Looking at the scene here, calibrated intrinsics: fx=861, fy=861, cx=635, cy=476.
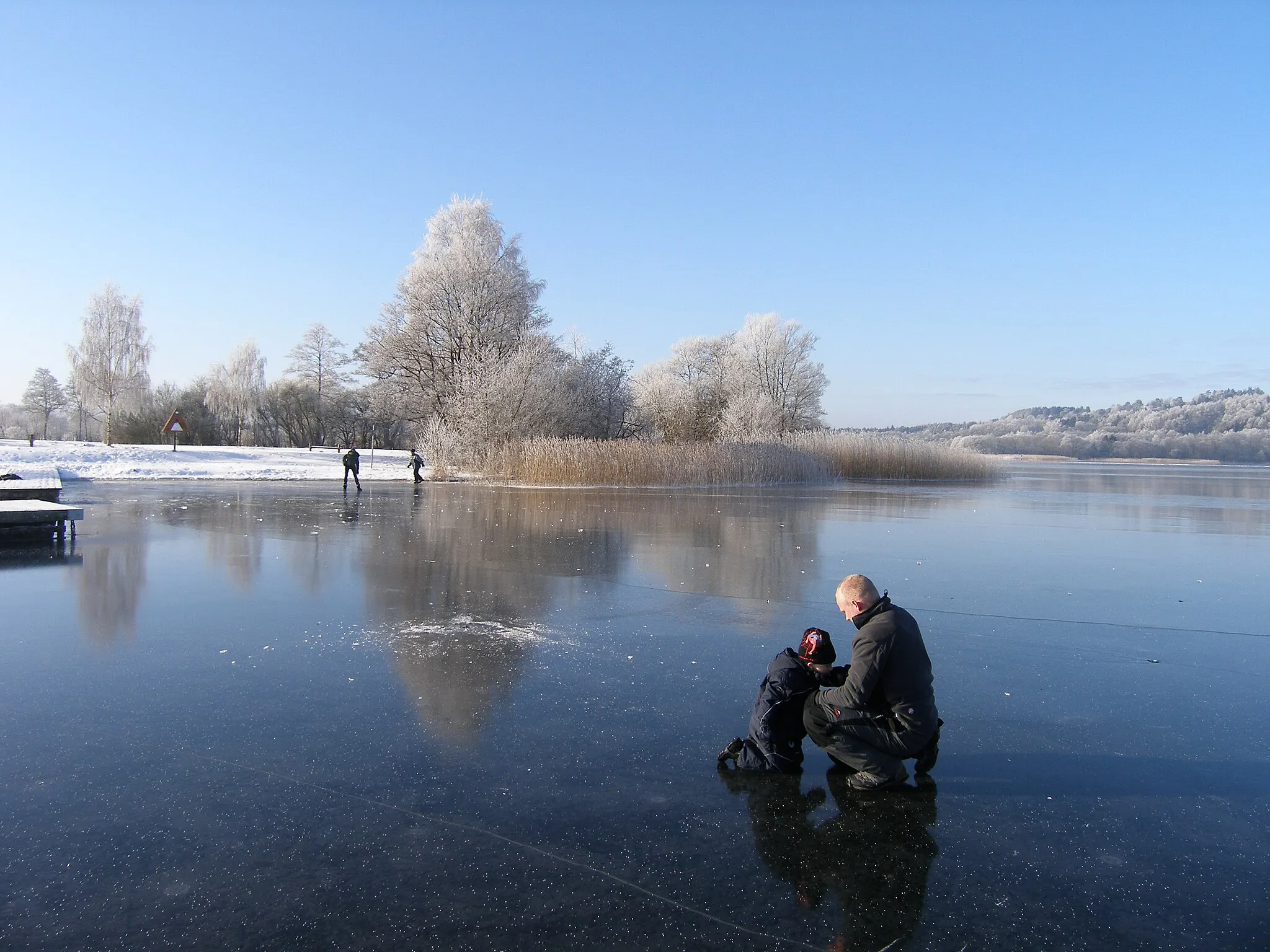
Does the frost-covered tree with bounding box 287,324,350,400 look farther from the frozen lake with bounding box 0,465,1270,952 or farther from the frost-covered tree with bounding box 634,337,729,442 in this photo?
the frozen lake with bounding box 0,465,1270,952

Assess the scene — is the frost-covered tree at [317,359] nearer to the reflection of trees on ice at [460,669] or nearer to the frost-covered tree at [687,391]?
the frost-covered tree at [687,391]

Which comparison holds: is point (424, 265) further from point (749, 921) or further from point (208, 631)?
point (749, 921)

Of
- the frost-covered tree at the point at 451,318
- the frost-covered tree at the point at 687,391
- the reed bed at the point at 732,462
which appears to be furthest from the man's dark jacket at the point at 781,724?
the frost-covered tree at the point at 687,391

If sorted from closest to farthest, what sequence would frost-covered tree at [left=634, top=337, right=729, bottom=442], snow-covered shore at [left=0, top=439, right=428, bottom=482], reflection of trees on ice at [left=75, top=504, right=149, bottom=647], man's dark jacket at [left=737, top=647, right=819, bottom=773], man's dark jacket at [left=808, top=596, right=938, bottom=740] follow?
man's dark jacket at [left=808, top=596, right=938, bottom=740] < man's dark jacket at [left=737, top=647, right=819, bottom=773] < reflection of trees on ice at [left=75, top=504, right=149, bottom=647] < snow-covered shore at [left=0, top=439, right=428, bottom=482] < frost-covered tree at [left=634, top=337, right=729, bottom=442]

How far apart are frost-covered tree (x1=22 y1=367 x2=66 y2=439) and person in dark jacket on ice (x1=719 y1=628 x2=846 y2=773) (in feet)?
278

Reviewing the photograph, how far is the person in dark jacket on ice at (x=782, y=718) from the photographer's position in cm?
446

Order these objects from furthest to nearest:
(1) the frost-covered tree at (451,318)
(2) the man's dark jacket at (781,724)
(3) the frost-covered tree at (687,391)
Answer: (3) the frost-covered tree at (687,391) → (1) the frost-covered tree at (451,318) → (2) the man's dark jacket at (781,724)

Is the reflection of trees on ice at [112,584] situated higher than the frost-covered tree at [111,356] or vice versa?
the frost-covered tree at [111,356]

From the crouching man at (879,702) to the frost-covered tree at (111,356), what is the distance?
65378mm

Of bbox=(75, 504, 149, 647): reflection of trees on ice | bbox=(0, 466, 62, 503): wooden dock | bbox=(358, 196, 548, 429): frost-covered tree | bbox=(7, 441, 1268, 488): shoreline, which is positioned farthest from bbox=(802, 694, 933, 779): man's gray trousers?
bbox=(358, 196, 548, 429): frost-covered tree

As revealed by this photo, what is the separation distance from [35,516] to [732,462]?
81.2ft

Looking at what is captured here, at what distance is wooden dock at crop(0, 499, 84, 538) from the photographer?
476 inches

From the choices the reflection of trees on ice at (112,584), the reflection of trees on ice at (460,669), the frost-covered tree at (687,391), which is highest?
the frost-covered tree at (687,391)

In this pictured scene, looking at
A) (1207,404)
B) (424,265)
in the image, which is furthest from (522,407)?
(1207,404)
